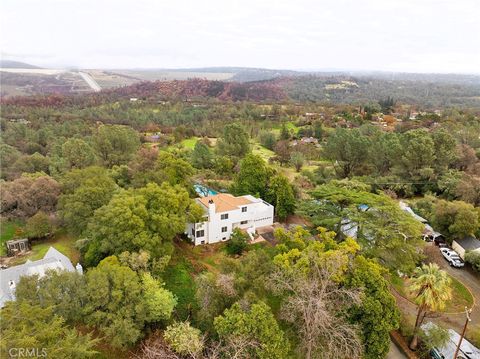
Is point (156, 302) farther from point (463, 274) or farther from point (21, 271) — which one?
point (463, 274)

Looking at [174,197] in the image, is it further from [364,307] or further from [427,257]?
[427,257]

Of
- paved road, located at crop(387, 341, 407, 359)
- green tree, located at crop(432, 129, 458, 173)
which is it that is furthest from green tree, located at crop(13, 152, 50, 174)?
green tree, located at crop(432, 129, 458, 173)

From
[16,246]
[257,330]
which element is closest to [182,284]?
[257,330]

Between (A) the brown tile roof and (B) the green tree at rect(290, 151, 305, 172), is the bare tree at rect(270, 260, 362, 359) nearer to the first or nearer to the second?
(A) the brown tile roof

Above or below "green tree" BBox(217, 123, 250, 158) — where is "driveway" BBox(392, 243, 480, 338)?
below

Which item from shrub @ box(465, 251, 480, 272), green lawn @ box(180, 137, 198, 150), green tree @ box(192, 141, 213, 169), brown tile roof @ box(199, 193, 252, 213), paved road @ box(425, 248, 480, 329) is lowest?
green lawn @ box(180, 137, 198, 150)

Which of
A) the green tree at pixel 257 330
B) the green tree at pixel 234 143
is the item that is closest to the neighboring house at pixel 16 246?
the green tree at pixel 257 330
